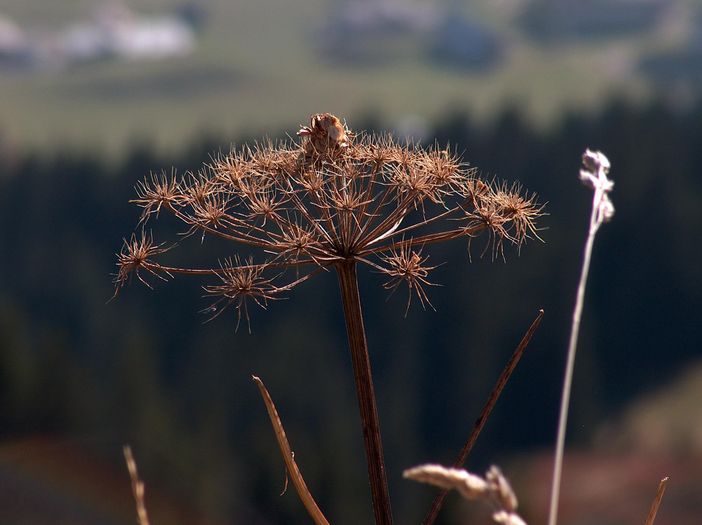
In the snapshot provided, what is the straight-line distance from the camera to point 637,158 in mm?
128500

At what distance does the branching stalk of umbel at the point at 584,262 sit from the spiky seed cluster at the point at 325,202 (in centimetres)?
46

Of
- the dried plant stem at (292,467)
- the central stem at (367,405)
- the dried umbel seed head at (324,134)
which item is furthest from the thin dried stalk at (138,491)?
the dried umbel seed head at (324,134)

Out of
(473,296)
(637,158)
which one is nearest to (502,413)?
(473,296)

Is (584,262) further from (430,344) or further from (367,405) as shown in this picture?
(430,344)

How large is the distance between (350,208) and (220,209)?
1.26 ft

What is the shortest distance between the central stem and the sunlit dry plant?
0.64 ft

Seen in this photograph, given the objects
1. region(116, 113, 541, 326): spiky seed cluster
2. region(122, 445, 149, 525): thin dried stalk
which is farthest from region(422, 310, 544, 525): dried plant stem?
region(122, 445, 149, 525): thin dried stalk

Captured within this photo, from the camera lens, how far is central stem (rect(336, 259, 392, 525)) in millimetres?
2910

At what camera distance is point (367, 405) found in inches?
118

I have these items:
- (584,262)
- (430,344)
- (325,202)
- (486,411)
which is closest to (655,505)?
(486,411)

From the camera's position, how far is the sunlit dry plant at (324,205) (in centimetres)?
333

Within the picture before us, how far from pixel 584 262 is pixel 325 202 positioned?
105cm

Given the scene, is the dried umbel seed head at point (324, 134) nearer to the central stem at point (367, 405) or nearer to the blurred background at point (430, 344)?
the central stem at point (367, 405)

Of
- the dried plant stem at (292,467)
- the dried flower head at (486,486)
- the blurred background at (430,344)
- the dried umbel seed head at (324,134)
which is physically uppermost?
the dried umbel seed head at (324,134)
